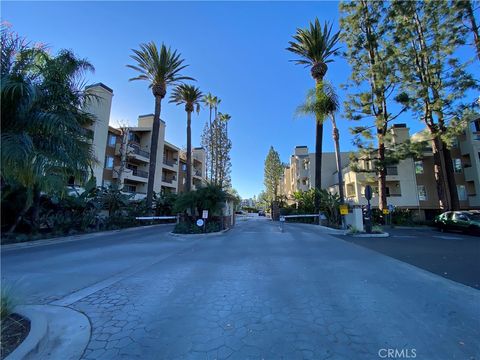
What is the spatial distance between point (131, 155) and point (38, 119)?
25169 mm

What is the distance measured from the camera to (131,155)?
30.3m

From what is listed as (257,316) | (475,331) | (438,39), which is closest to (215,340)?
(257,316)

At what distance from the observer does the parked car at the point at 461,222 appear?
1624 centimetres

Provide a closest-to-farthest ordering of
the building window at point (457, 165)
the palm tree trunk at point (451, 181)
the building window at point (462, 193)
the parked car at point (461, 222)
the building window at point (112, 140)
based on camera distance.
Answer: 1. the parked car at point (461, 222)
2. the palm tree trunk at point (451, 181)
3. the building window at point (462, 193)
4. the building window at point (457, 165)
5. the building window at point (112, 140)

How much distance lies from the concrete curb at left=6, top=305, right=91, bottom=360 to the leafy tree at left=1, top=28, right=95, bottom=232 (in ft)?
12.0

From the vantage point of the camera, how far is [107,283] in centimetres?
553

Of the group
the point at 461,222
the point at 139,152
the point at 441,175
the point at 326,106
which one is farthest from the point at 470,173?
the point at 139,152

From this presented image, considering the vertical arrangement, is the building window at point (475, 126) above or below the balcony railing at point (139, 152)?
above

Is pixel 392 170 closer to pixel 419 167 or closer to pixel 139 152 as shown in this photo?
pixel 419 167

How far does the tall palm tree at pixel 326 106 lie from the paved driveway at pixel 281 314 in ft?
51.1

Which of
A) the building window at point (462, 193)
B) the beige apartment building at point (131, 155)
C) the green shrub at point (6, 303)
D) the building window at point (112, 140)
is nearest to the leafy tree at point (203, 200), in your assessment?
the beige apartment building at point (131, 155)

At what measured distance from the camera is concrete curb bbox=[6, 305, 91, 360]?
9.12 feet

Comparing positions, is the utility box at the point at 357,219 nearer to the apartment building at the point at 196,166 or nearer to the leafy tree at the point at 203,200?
the leafy tree at the point at 203,200

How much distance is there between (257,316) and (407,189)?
3106 centimetres
